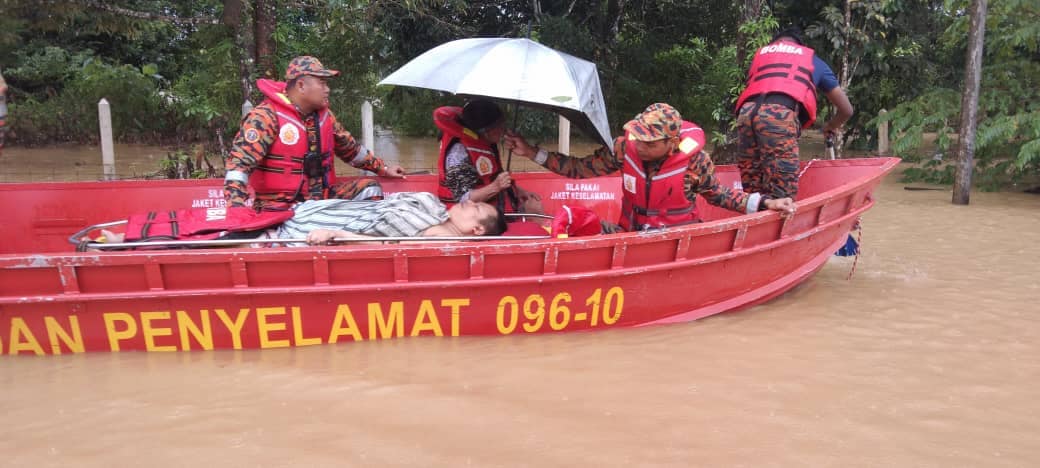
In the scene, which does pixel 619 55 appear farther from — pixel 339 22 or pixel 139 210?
pixel 139 210

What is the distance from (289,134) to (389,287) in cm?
144

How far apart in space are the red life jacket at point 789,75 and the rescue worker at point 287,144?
3.08 m

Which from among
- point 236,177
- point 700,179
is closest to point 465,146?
point 236,177

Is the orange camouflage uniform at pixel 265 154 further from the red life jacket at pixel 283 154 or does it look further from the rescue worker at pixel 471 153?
the rescue worker at pixel 471 153

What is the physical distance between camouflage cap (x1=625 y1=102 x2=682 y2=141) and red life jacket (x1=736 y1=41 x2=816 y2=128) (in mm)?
1436

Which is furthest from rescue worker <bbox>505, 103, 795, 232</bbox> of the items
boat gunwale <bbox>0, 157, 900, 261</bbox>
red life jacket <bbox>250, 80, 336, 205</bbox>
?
red life jacket <bbox>250, 80, 336, 205</bbox>

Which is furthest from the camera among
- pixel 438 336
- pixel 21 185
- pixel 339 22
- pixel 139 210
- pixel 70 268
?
pixel 339 22

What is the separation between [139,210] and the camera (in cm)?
556

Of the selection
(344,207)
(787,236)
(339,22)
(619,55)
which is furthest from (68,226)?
(619,55)

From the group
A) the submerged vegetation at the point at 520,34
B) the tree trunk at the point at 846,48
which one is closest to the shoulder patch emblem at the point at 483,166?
the submerged vegetation at the point at 520,34

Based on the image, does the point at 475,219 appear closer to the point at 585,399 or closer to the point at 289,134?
the point at 289,134

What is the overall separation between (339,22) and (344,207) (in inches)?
177

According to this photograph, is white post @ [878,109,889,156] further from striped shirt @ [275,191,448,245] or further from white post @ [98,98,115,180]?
white post @ [98,98,115,180]

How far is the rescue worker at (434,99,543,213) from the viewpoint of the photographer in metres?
5.06
